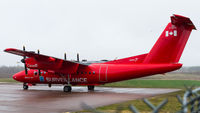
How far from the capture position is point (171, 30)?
20078 millimetres

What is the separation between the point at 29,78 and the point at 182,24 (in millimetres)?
15719

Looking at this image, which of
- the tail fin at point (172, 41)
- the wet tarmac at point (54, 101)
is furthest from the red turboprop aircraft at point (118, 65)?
the wet tarmac at point (54, 101)

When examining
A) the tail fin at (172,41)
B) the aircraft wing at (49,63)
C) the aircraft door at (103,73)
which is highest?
the tail fin at (172,41)

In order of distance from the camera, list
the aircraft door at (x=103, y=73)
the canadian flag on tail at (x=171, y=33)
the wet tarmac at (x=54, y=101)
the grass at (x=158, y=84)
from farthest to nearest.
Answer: the grass at (x=158, y=84) < the aircraft door at (x=103, y=73) < the canadian flag on tail at (x=171, y=33) < the wet tarmac at (x=54, y=101)

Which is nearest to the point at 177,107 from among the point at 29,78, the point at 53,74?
the point at 53,74

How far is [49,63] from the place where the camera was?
75.3 ft

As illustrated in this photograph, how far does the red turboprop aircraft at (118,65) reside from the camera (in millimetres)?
20031

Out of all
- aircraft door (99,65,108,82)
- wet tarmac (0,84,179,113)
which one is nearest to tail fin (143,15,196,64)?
wet tarmac (0,84,179,113)

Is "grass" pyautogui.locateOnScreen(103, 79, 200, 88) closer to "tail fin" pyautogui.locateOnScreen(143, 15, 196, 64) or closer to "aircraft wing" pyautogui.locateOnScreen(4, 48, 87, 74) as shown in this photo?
"tail fin" pyautogui.locateOnScreen(143, 15, 196, 64)

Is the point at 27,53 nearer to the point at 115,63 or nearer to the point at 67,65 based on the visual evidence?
the point at 67,65

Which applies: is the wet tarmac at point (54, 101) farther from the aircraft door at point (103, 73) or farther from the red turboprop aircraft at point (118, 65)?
the aircraft door at point (103, 73)

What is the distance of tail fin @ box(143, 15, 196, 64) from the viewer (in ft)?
65.1

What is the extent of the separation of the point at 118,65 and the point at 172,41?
198 inches

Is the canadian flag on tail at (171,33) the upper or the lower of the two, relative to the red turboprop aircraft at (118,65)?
upper
